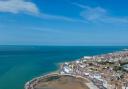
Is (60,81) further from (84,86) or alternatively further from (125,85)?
(125,85)

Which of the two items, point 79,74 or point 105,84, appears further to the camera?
point 79,74

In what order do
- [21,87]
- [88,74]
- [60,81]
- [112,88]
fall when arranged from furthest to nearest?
[88,74] < [60,81] < [21,87] < [112,88]

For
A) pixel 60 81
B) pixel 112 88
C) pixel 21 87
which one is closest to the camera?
pixel 112 88

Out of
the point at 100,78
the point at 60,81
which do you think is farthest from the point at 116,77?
the point at 60,81

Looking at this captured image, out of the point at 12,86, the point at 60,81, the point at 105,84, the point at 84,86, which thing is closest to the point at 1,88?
the point at 12,86

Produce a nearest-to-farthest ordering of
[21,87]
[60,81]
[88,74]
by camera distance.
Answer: [21,87] → [60,81] → [88,74]

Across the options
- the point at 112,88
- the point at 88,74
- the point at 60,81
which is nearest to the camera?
the point at 112,88

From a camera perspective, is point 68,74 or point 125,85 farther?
point 68,74

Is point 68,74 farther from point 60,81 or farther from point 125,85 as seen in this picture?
point 125,85
